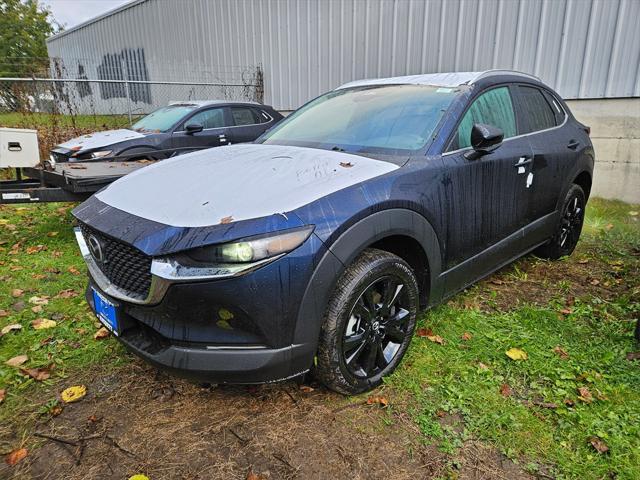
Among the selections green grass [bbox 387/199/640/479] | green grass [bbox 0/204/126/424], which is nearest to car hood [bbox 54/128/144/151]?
green grass [bbox 0/204/126/424]

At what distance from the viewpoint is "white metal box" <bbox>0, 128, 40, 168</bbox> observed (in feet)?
13.8

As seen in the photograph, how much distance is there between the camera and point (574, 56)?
20.5 feet

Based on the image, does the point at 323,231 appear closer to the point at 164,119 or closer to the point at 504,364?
the point at 504,364

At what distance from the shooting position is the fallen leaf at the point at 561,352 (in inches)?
105

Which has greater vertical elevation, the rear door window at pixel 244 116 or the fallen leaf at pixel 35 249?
the rear door window at pixel 244 116

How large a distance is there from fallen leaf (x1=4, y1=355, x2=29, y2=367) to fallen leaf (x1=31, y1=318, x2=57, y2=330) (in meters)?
0.35

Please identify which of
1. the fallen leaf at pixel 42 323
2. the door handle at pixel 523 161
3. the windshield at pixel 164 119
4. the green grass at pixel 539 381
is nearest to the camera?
the green grass at pixel 539 381

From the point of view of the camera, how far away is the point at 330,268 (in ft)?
6.26

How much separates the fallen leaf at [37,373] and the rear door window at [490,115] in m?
2.71

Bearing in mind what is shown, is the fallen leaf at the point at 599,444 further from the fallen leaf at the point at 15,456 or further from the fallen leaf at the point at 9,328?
the fallen leaf at the point at 9,328

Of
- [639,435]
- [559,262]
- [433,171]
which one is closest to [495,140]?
[433,171]

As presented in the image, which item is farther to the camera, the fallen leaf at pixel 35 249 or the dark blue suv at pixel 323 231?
the fallen leaf at pixel 35 249

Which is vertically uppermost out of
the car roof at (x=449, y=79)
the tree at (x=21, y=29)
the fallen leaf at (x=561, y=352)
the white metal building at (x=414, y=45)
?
the tree at (x=21, y=29)

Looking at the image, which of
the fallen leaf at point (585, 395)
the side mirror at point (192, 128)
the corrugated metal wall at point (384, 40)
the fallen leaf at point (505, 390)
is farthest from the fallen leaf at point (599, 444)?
the side mirror at point (192, 128)
